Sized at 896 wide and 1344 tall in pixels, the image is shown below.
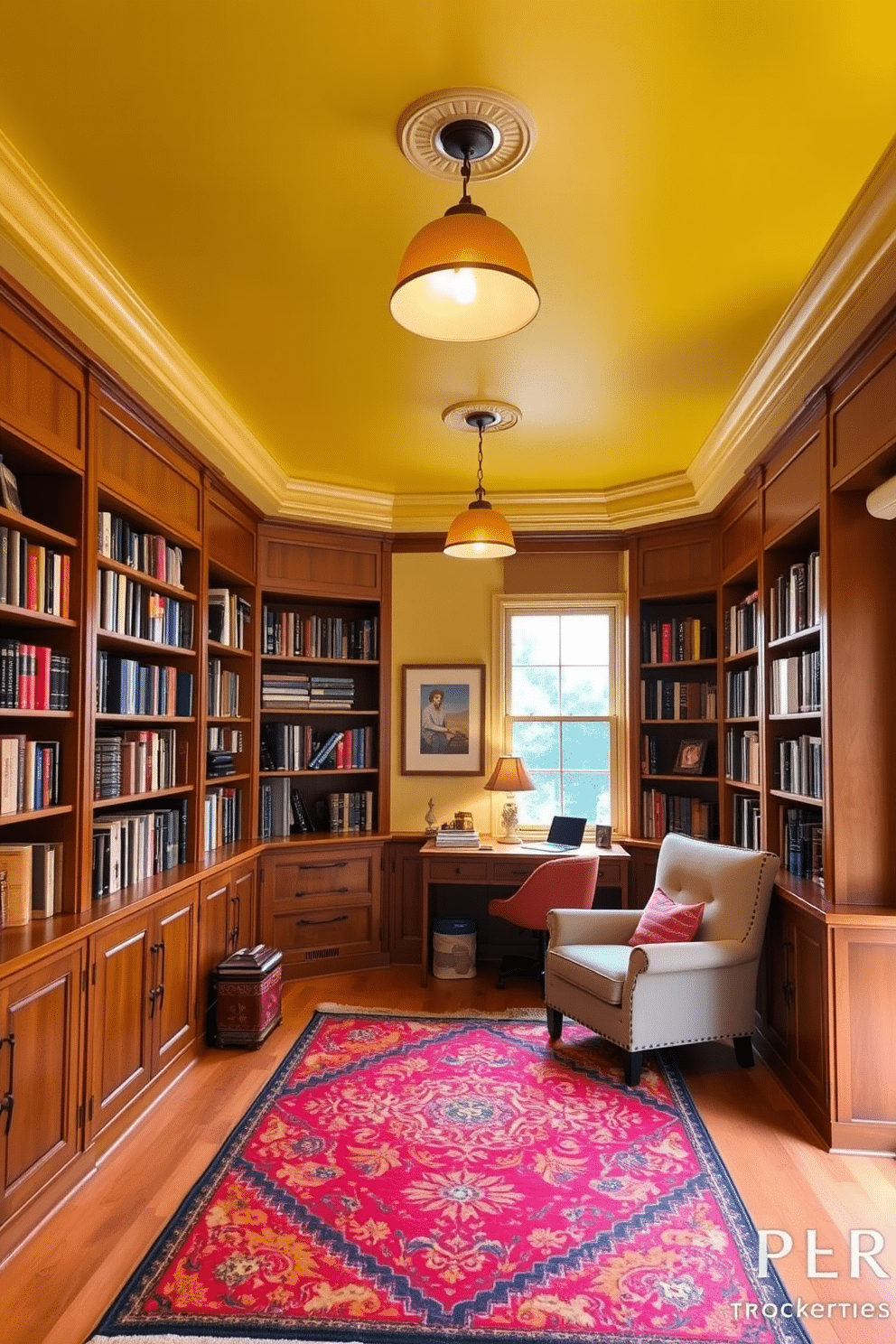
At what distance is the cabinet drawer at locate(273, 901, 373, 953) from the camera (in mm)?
5602

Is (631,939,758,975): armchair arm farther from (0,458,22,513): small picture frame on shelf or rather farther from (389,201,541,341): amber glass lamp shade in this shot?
(0,458,22,513): small picture frame on shelf

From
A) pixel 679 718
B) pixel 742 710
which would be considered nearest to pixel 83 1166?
pixel 742 710

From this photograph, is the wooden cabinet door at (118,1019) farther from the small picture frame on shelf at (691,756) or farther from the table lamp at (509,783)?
the small picture frame on shelf at (691,756)

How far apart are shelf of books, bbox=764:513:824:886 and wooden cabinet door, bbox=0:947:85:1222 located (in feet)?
9.68

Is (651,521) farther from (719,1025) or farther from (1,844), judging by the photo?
(1,844)

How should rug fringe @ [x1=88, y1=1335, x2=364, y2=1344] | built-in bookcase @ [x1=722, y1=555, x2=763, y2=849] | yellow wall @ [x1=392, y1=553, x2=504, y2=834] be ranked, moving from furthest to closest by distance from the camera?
yellow wall @ [x1=392, y1=553, x2=504, y2=834] → built-in bookcase @ [x1=722, y1=555, x2=763, y2=849] → rug fringe @ [x1=88, y1=1335, x2=364, y2=1344]

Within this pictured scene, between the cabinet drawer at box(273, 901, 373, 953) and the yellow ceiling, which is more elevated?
the yellow ceiling

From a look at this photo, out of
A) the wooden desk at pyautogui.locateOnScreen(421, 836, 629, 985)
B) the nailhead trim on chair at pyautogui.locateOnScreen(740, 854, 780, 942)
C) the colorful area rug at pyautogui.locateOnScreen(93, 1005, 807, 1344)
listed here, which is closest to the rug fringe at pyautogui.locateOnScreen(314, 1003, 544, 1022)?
the wooden desk at pyautogui.locateOnScreen(421, 836, 629, 985)

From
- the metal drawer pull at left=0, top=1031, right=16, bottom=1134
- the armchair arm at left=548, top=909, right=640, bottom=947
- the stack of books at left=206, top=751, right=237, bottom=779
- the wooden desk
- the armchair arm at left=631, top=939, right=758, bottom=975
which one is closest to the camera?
the metal drawer pull at left=0, top=1031, right=16, bottom=1134

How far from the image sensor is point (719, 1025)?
4.12 metres

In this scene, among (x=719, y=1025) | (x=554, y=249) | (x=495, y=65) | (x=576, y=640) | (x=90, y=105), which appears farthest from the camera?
(x=576, y=640)

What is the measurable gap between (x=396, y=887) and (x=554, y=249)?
13.6 feet

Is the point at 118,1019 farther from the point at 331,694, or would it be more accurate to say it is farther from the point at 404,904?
the point at 331,694

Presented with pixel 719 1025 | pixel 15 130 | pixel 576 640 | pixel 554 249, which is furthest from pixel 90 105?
pixel 576 640
